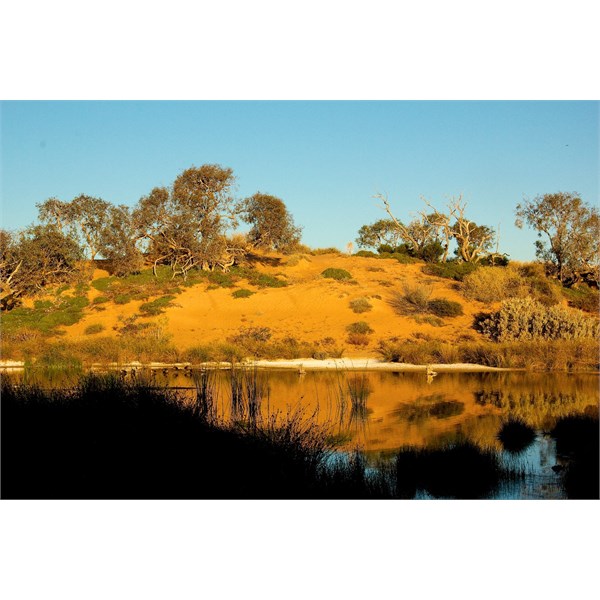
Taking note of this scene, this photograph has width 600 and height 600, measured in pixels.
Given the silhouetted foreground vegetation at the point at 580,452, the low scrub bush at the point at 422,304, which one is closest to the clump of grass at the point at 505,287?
the low scrub bush at the point at 422,304

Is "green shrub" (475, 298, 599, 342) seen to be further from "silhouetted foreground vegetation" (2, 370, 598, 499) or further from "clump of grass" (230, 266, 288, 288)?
"silhouetted foreground vegetation" (2, 370, 598, 499)

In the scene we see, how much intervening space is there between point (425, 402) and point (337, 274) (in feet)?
79.3

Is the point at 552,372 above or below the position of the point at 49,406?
below

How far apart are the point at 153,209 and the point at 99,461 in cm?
3363

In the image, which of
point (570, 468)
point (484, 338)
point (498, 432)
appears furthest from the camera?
point (484, 338)

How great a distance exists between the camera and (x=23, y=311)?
3150cm

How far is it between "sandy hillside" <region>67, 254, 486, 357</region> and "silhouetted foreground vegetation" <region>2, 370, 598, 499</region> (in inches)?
598

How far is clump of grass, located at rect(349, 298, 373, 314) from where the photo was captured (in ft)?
101

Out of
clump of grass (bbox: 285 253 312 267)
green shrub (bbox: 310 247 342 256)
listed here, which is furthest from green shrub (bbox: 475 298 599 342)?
green shrub (bbox: 310 247 342 256)

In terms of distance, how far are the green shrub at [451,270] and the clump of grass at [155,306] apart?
49.1 feet

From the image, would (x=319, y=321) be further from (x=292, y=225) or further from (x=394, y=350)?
(x=292, y=225)

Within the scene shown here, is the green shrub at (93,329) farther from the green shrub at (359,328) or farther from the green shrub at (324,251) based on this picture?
the green shrub at (324,251)

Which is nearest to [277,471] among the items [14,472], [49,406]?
[14,472]

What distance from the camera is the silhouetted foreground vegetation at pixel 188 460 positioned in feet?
23.8
